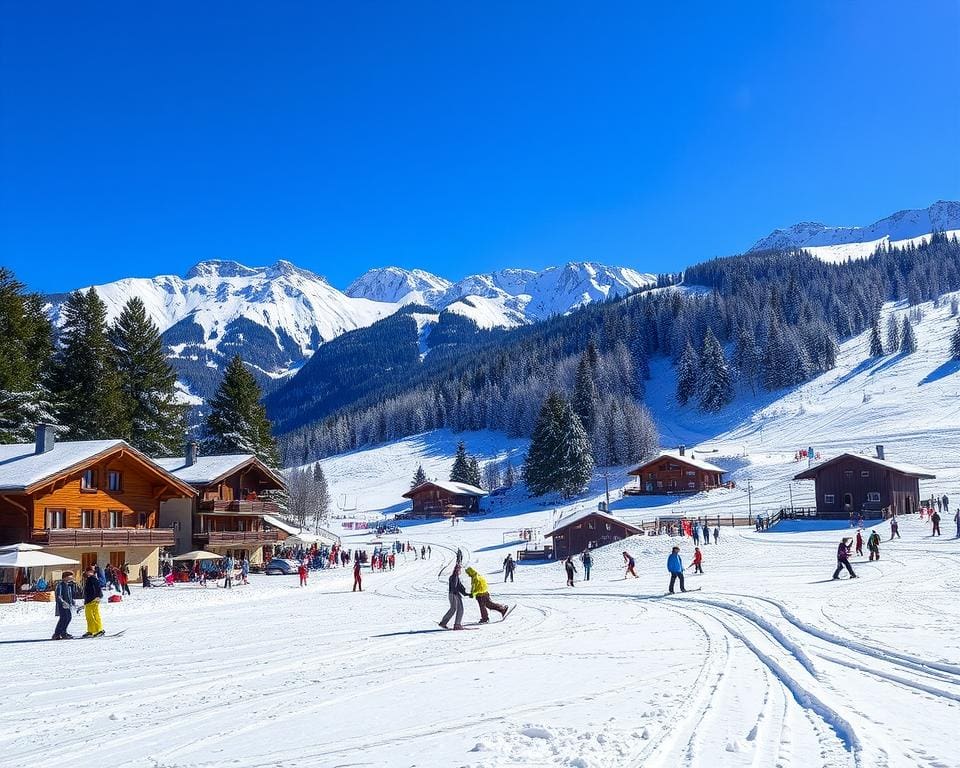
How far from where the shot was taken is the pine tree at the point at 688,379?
5531 inches

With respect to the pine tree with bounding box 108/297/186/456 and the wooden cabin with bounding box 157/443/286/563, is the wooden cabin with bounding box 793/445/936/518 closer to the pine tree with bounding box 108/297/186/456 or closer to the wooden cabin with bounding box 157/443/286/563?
the wooden cabin with bounding box 157/443/286/563

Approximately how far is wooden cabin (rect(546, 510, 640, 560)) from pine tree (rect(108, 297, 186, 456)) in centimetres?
2824

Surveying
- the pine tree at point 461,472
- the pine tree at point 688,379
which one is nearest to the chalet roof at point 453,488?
the pine tree at point 461,472

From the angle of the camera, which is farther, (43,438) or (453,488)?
(453,488)

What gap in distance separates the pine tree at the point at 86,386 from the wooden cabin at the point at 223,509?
4.64 m

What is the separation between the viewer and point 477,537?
7244 cm

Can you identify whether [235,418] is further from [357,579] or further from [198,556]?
[357,579]

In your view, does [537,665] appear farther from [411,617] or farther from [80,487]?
[80,487]

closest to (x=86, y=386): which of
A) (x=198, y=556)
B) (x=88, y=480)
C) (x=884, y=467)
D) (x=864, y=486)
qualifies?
(x=88, y=480)

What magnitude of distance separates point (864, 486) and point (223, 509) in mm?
44696

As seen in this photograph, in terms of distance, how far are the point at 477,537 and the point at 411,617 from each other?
4991 cm

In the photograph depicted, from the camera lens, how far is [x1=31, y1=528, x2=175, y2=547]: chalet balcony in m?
35.6

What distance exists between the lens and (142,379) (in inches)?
2142

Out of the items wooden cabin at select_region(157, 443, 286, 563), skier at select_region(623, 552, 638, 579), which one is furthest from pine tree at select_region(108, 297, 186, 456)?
skier at select_region(623, 552, 638, 579)
